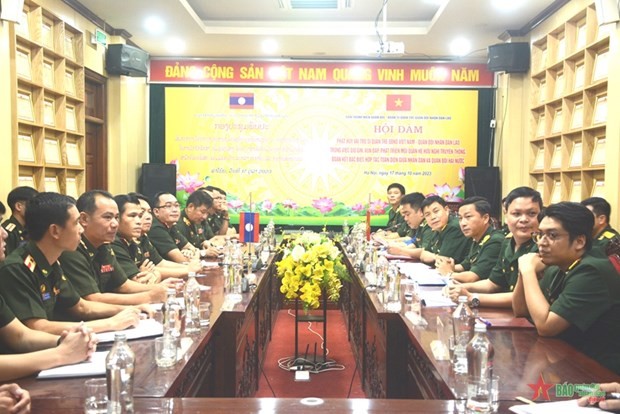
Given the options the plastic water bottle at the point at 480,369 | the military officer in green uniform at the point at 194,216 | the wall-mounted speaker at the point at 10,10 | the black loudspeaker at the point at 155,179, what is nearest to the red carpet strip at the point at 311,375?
the military officer in green uniform at the point at 194,216

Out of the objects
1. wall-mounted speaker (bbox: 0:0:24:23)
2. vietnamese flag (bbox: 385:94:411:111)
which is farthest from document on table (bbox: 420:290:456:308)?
vietnamese flag (bbox: 385:94:411:111)

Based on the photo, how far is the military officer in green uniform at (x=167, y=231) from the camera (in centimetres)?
481

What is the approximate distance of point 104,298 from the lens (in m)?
2.86

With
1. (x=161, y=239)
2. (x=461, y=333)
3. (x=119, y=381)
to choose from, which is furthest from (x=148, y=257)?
(x=119, y=381)

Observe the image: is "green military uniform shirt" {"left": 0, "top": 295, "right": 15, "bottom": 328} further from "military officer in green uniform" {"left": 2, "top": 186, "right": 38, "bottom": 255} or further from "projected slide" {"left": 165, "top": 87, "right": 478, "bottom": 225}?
"projected slide" {"left": 165, "top": 87, "right": 478, "bottom": 225}

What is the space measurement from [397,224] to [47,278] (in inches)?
221

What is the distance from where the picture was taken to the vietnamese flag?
304 inches

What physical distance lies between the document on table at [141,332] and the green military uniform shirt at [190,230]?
346 cm

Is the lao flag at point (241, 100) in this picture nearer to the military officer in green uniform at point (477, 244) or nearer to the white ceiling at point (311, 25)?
the white ceiling at point (311, 25)

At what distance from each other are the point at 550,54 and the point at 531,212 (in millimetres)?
3415

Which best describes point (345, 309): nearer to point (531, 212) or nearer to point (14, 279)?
point (531, 212)

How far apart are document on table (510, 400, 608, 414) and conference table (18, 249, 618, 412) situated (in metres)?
0.05

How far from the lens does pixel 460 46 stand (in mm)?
7137

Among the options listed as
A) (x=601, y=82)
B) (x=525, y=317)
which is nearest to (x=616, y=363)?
(x=525, y=317)
